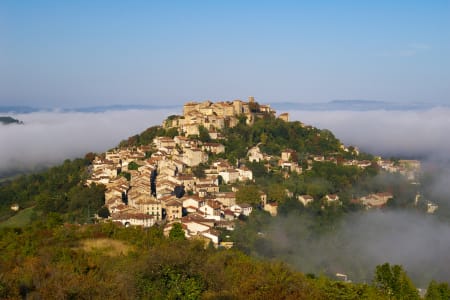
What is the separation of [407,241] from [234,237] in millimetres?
15069

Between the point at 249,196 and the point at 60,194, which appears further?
the point at 60,194

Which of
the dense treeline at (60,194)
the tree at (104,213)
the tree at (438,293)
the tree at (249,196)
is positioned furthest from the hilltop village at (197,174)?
the tree at (438,293)

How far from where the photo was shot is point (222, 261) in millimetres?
19562

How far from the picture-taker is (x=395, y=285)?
2206cm

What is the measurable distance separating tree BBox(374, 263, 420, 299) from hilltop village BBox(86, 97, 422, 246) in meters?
10.6

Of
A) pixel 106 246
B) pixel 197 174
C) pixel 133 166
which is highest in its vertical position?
pixel 106 246

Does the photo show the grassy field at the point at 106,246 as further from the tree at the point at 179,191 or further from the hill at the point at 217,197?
the tree at the point at 179,191

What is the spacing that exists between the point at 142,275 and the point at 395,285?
36.7ft

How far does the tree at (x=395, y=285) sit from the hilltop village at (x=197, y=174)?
1057 cm

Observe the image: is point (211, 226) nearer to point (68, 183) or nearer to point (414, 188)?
point (68, 183)

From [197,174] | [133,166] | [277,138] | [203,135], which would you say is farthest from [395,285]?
[277,138]

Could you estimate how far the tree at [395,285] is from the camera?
21.6m

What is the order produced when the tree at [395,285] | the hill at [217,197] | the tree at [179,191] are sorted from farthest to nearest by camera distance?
the tree at [179,191] < the tree at [395,285] < the hill at [217,197]

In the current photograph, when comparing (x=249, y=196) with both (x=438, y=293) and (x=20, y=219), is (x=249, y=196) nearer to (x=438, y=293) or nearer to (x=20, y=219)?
(x=20, y=219)
